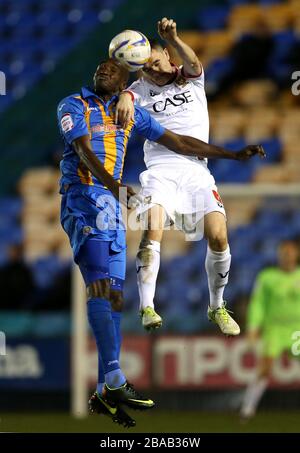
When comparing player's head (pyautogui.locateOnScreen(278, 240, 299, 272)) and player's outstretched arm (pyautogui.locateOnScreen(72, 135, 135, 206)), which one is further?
player's head (pyautogui.locateOnScreen(278, 240, 299, 272))

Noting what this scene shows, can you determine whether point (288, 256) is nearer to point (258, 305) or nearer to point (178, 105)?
point (258, 305)

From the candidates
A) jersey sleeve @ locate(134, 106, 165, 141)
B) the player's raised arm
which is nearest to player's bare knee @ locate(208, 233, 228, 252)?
jersey sleeve @ locate(134, 106, 165, 141)

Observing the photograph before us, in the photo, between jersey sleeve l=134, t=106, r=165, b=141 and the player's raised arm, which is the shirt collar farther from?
the player's raised arm

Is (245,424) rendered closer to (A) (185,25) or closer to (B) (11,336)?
(B) (11,336)

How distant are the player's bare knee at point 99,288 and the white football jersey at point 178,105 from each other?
102 centimetres

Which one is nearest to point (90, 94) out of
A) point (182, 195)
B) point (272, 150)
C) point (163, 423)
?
point (182, 195)

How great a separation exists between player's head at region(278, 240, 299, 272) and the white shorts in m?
4.48

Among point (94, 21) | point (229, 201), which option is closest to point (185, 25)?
point (94, 21)

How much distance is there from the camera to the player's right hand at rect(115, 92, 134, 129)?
6871 millimetres

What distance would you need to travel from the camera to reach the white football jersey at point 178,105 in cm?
733

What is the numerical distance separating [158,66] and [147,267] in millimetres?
1277

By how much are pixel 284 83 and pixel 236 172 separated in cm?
145

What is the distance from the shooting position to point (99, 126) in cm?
700

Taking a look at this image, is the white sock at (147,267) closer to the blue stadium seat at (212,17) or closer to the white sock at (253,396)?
the white sock at (253,396)
